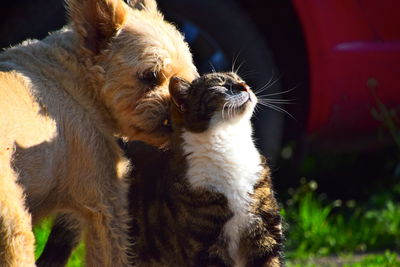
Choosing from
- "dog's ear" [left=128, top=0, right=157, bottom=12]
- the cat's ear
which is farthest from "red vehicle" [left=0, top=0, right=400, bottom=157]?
the cat's ear

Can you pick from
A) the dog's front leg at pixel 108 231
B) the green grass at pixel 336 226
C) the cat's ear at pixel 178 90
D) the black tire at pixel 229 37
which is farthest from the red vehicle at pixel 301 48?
the dog's front leg at pixel 108 231

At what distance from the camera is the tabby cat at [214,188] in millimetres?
4125

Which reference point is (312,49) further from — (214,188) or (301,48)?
(214,188)

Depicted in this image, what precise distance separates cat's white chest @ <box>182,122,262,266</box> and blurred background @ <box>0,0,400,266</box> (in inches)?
53.9

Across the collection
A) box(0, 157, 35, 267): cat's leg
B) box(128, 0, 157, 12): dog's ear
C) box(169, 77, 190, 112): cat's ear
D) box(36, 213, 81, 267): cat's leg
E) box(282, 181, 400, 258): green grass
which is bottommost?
box(282, 181, 400, 258): green grass

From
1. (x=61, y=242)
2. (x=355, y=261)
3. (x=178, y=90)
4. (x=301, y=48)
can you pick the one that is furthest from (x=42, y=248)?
(x=301, y=48)

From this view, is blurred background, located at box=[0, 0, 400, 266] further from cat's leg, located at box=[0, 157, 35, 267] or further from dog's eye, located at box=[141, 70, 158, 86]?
cat's leg, located at box=[0, 157, 35, 267]

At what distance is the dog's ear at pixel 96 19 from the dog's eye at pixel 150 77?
0.25m

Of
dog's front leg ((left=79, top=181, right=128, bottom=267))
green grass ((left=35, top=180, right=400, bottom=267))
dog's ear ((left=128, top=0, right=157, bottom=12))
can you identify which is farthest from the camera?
green grass ((left=35, top=180, right=400, bottom=267))

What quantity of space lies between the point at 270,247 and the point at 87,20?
144 cm

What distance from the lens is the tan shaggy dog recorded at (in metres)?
3.88

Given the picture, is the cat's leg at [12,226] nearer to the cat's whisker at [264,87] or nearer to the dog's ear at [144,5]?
the dog's ear at [144,5]

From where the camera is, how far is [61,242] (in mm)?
4559

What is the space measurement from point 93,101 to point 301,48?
229 cm
